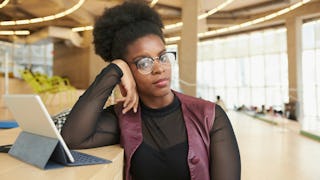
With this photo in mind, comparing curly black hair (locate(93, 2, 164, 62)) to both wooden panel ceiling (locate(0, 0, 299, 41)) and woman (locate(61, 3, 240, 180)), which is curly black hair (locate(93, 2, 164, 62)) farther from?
wooden panel ceiling (locate(0, 0, 299, 41))

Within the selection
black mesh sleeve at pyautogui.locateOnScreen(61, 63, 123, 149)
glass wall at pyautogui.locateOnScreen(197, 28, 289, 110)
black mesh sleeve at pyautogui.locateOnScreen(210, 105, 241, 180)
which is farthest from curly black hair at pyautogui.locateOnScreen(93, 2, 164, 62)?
glass wall at pyautogui.locateOnScreen(197, 28, 289, 110)

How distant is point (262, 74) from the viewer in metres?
A: 20.0

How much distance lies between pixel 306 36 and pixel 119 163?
56.6 ft

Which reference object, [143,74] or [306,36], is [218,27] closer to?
[306,36]

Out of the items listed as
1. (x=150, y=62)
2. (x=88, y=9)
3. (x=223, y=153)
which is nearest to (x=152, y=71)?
(x=150, y=62)

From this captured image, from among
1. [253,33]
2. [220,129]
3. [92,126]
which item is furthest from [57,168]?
[253,33]

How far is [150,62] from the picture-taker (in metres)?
1.38

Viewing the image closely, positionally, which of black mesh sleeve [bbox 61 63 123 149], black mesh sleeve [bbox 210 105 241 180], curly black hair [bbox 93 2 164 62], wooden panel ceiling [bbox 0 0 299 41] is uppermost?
wooden panel ceiling [bbox 0 0 299 41]

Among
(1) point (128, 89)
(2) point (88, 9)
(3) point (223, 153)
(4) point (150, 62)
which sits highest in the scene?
(2) point (88, 9)

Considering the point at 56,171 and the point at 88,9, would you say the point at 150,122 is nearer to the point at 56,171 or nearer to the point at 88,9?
the point at 56,171

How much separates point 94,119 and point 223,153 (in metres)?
0.50

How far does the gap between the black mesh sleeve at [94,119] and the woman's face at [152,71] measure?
0.08 meters

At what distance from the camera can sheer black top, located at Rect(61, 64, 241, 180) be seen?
1330 mm

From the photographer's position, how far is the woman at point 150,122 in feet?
4.37
